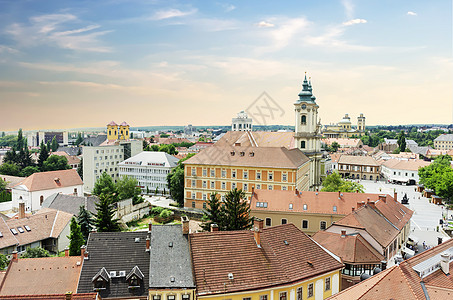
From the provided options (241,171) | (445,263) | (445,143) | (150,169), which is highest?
(445,143)

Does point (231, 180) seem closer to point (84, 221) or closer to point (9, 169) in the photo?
point (84, 221)

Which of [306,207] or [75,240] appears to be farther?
[306,207]

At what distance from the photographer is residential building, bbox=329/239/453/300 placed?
16.0 meters

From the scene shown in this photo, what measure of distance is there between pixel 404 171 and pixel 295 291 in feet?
272

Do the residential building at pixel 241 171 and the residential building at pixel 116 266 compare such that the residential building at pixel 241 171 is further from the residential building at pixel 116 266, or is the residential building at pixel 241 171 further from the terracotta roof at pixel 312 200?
the residential building at pixel 116 266

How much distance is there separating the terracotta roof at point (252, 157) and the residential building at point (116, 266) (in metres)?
33.5

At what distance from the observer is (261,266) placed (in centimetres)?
2192

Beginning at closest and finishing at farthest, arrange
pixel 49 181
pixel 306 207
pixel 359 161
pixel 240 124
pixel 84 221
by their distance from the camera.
Result: pixel 84 221
pixel 306 207
pixel 49 181
pixel 359 161
pixel 240 124

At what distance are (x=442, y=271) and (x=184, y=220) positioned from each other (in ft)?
48.2

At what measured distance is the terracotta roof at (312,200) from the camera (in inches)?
1578

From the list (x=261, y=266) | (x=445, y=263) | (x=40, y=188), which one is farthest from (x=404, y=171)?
(x=261, y=266)

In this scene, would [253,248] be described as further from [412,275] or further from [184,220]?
[412,275]

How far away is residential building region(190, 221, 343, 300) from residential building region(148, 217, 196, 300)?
0.48 meters

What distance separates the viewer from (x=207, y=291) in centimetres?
2002
